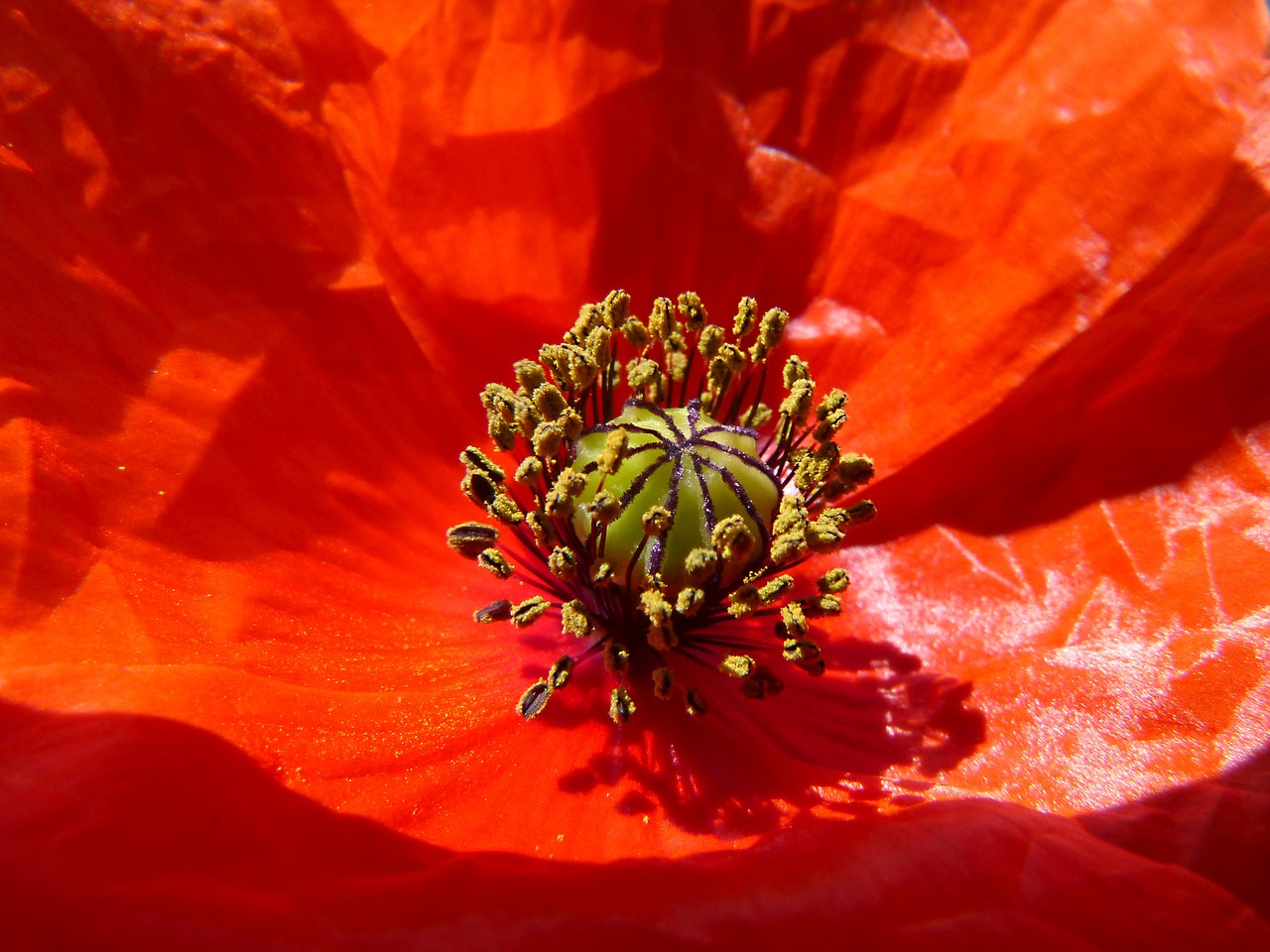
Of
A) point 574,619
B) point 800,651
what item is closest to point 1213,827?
point 800,651

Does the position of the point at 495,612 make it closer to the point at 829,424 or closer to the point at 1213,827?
the point at 829,424

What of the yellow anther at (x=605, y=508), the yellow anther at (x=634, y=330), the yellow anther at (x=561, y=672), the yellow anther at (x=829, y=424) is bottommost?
the yellow anther at (x=561, y=672)

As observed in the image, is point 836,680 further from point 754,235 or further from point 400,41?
point 400,41

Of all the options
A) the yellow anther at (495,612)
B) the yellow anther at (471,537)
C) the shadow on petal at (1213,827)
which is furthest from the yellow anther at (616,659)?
the shadow on petal at (1213,827)

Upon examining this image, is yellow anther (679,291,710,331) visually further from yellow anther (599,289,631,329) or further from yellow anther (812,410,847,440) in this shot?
yellow anther (812,410,847,440)

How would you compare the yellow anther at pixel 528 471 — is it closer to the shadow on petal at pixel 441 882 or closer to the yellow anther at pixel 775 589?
the yellow anther at pixel 775 589

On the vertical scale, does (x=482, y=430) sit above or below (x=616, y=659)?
above

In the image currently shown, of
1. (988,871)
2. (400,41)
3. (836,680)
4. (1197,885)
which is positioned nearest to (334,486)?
(400,41)
